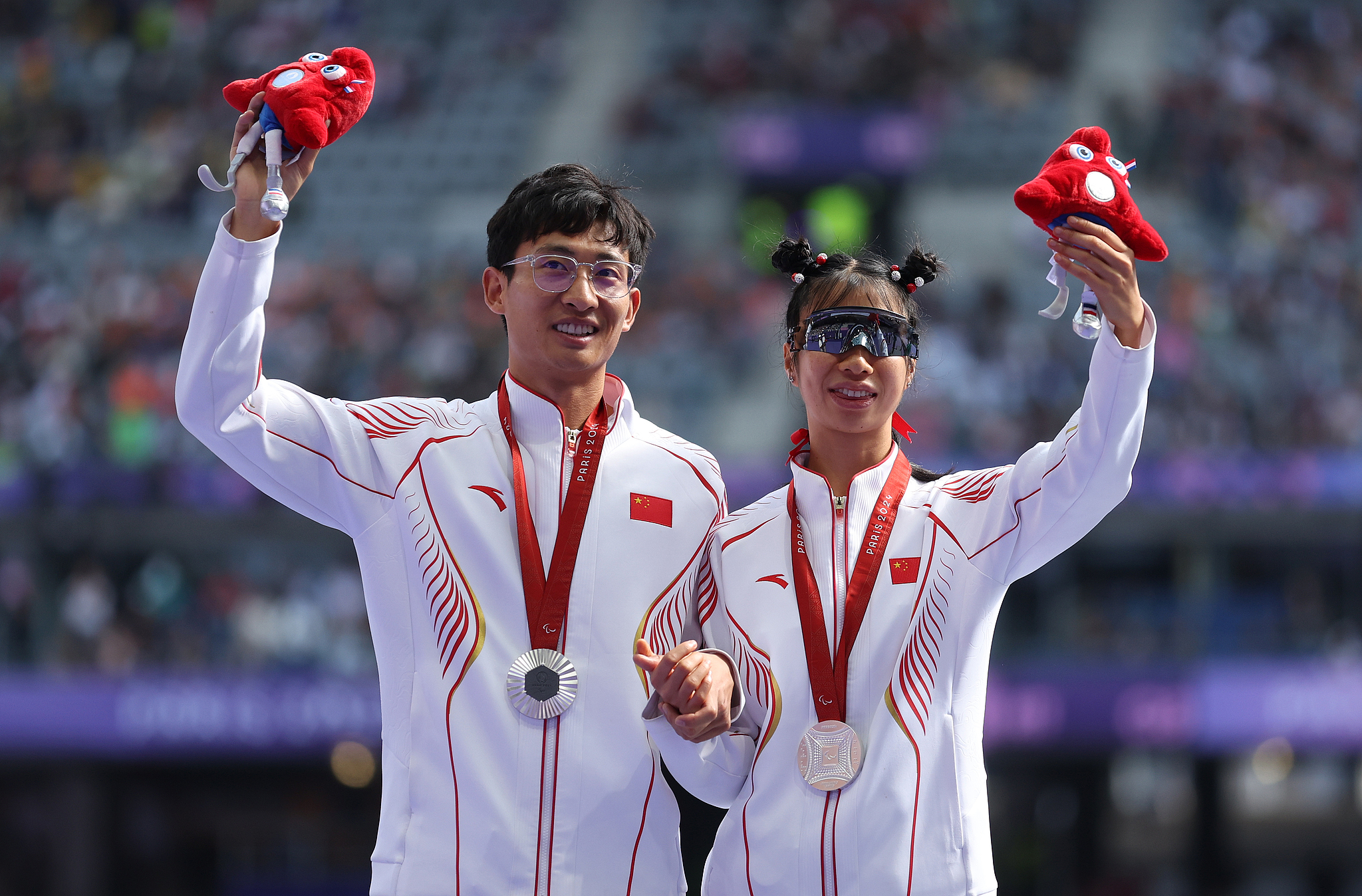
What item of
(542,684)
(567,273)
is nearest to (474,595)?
(542,684)

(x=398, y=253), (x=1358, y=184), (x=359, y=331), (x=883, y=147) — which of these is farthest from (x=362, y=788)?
(x=1358, y=184)

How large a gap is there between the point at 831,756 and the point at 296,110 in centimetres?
182

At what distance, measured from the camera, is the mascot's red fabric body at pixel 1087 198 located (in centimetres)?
298

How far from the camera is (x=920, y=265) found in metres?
3.61

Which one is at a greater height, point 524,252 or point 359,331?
point 359,331

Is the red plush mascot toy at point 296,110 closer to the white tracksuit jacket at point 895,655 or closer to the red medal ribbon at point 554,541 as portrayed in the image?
the red medal ribbon at point 554,541

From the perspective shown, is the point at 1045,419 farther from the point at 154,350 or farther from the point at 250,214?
the point at 250,214

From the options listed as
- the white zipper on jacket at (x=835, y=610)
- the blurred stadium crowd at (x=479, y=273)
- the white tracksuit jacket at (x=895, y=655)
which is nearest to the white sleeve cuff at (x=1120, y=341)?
the white tracksuit jacket at (x=895, y=655)

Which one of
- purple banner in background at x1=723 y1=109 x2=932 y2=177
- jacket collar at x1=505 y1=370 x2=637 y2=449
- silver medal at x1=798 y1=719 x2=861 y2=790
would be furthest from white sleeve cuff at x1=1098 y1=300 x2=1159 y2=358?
purple banner in background at x1=723 y1=109 x2=932 y2=177

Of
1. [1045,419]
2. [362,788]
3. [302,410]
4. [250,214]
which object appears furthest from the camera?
[362,788]

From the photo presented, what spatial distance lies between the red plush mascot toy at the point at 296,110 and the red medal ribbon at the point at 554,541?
2.56 feet

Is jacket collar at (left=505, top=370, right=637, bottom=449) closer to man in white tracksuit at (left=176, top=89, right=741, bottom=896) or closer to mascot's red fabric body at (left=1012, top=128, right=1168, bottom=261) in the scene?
man in white tracksuit at (left=176, top=89, right=741, bottom=896)

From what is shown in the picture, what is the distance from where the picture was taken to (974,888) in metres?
3.19

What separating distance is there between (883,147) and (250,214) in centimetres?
1419
